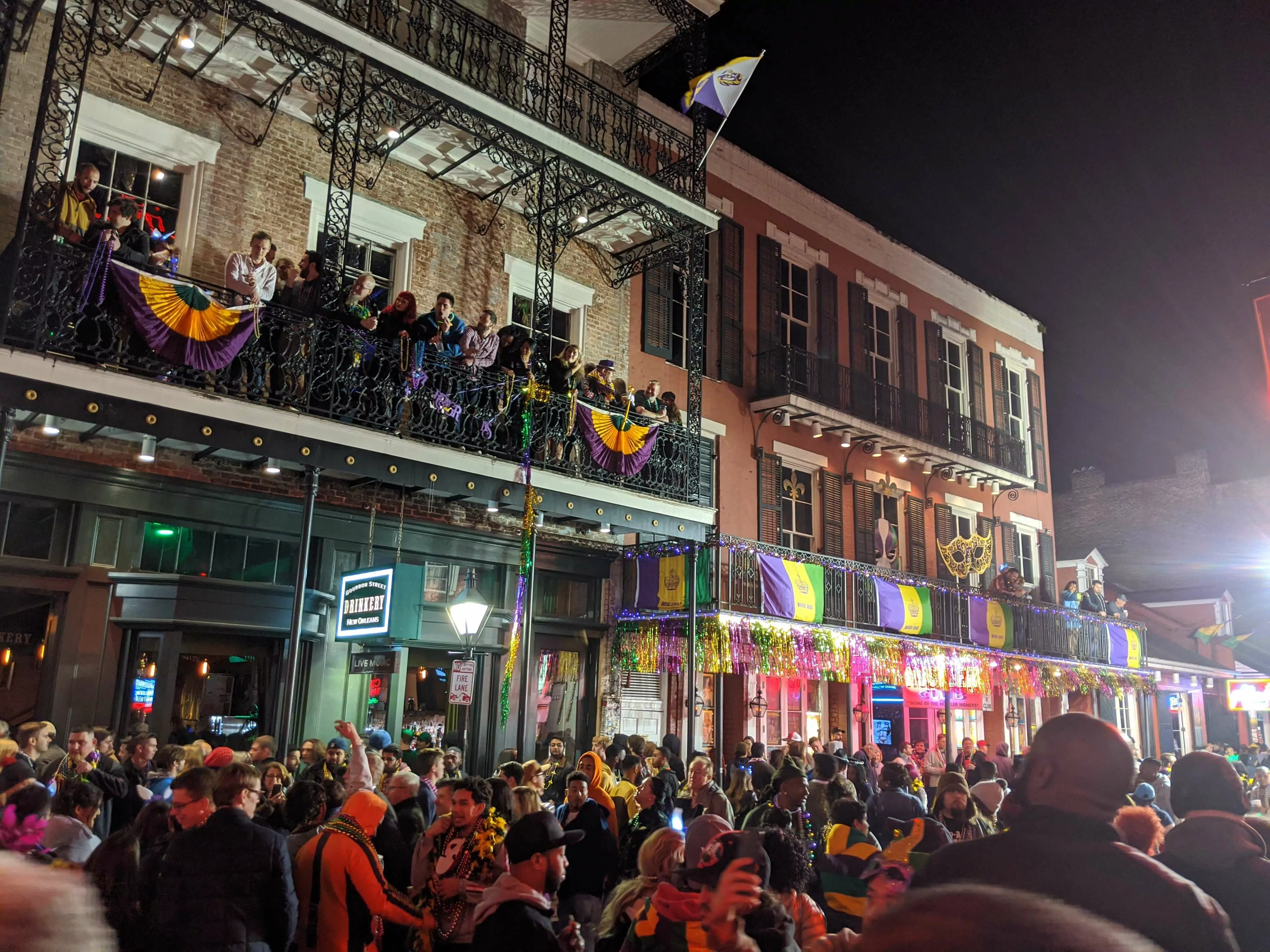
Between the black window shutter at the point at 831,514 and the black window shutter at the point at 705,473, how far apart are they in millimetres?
5677

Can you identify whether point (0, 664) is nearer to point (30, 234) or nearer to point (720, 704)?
point (30, 234)

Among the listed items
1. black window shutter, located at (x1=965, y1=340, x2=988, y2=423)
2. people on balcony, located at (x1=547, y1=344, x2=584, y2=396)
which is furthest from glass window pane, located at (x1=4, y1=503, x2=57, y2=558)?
black window shutter, located at (x1=965, y1=340, x2=988, y2=423)

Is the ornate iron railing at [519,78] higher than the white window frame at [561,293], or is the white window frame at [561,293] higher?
the ornate iron railing at [519,78]

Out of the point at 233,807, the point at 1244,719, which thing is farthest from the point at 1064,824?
the point at 1244,719

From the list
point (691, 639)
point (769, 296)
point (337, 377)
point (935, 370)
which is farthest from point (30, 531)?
point (935, 370)

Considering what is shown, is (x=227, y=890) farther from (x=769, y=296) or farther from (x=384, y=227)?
(x=769, y=296)

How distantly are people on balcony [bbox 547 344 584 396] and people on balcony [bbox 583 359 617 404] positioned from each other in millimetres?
280

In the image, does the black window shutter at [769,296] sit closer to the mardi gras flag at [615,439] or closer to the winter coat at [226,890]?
the mardi gras flag at [615,439]

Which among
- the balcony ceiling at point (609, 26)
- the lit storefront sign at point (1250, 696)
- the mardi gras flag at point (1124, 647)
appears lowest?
the lit storefront sign at point (1250, 696)

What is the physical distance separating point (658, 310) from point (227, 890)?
45.7 feet

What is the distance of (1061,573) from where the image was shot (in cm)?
3025

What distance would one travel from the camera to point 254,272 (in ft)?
34.2

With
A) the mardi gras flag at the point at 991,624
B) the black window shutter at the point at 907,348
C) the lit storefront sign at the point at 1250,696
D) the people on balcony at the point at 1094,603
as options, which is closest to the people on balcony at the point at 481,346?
the black window shutter at the point at 907,348

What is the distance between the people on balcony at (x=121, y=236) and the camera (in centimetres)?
853
